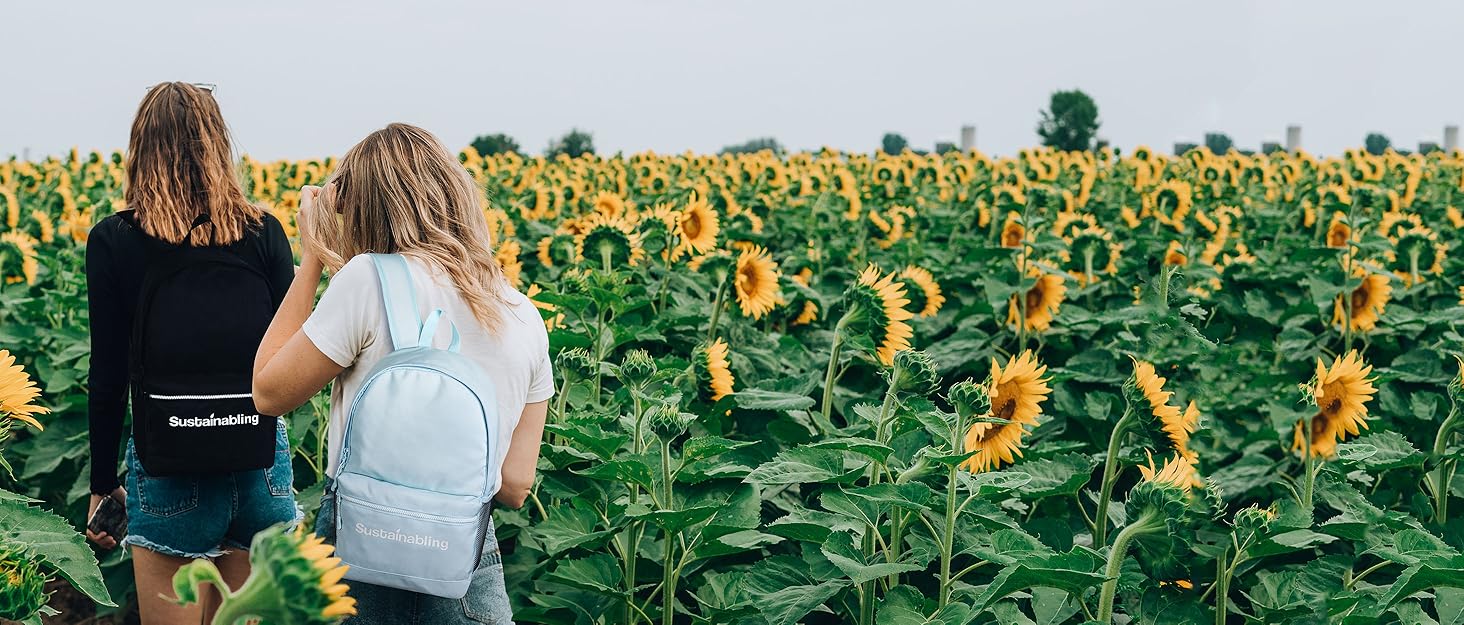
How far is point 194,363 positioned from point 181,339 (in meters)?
0.06

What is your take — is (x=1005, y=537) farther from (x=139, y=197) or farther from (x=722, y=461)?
(x=139, y=197)

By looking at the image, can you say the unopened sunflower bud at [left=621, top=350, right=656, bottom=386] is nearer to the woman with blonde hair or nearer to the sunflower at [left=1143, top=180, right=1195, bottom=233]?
the woman with blonde hair

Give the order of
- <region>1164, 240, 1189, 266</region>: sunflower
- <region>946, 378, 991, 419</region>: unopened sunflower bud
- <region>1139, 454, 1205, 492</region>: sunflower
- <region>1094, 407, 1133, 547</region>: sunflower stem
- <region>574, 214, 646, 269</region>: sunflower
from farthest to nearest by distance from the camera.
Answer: <region>1164, 240, 1189, 266</region>: sunflower < <region>574, 214, 646, 269</region>: sunflower < <region>1094, 407, 1133, 547</region>: sunflower stem < <region>946, 378, 991, 419</region>: unopened sunflower bud < <region>1139, 454, 1205, 492</region>: sunflower

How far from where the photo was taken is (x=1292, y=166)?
39.8ft

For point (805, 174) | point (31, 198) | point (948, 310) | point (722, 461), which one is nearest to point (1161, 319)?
point (722, 461)

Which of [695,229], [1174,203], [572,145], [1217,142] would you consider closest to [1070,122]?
[1217,142]

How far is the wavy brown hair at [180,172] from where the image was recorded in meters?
2.83

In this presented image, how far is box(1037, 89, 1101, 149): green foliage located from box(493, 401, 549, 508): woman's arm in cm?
1960

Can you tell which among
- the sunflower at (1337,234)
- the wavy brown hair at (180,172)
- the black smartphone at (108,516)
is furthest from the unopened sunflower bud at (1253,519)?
the sunflower at (1337,234)

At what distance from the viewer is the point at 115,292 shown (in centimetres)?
285

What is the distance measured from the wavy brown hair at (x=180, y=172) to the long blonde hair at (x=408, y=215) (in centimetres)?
78

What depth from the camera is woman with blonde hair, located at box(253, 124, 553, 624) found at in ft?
6.65

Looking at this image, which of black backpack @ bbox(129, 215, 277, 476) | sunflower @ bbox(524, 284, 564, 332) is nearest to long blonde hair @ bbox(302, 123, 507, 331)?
black backpack @ bbox(129, 215, 277, 476)

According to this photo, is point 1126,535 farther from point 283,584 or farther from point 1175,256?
point 1175,256
